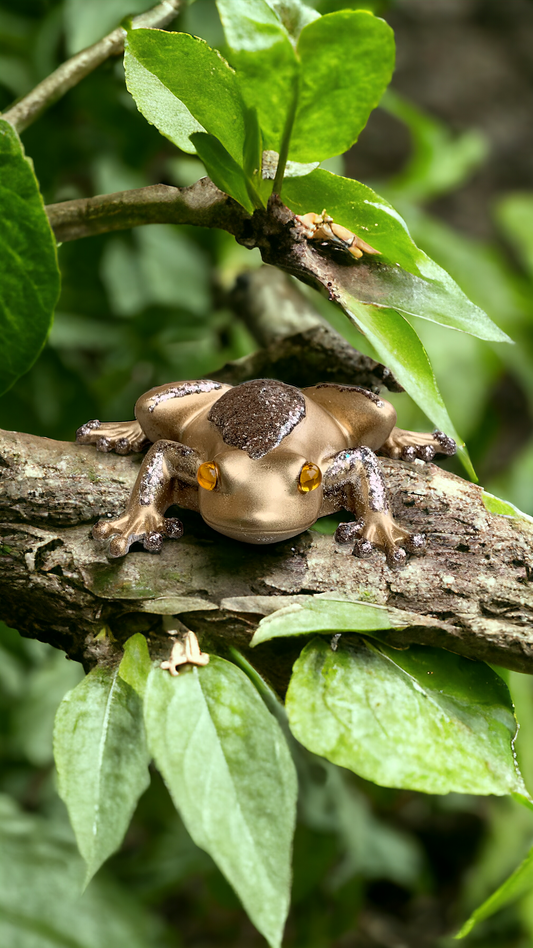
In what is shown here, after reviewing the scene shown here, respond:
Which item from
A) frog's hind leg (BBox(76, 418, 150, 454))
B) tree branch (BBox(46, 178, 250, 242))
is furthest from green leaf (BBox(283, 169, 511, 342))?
frog's hind leg (BBox(76, 418, 150, 454))

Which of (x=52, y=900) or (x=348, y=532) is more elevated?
(x=348, y=532)

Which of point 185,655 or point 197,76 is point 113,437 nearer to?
point 185,655

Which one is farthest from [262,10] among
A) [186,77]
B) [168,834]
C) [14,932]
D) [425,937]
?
[425,937]

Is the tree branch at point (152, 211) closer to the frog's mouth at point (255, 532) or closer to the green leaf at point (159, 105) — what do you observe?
the green leaf at point (159, 105)

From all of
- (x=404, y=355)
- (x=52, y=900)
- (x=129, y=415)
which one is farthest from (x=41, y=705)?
(x=404, y=355)

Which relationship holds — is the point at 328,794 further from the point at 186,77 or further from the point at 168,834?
the point at 186,77

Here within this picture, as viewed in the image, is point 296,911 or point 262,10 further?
point 296,911
